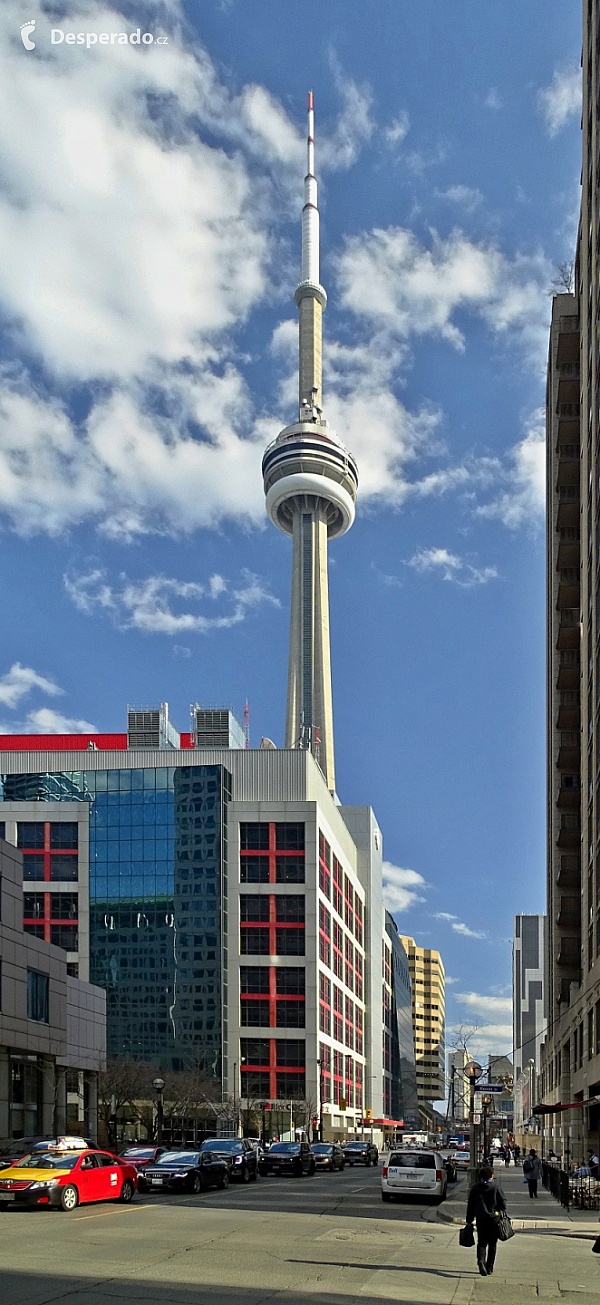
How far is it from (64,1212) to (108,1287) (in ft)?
43.0

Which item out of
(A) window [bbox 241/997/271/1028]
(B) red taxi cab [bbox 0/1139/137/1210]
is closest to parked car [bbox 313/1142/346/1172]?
(B) red taxi cab [bbox 0/1139/137/1210]

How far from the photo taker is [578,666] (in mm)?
74125

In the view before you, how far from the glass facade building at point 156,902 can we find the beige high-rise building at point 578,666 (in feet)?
119

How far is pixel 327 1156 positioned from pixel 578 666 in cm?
2976

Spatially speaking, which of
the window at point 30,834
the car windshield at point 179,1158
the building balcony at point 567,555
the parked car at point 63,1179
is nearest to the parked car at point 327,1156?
the car windshield at point 179,1158

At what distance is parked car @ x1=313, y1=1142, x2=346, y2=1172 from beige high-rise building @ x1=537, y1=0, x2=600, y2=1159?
1125 cm

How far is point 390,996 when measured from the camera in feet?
655

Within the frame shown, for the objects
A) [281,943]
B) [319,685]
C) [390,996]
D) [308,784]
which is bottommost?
[390,996]

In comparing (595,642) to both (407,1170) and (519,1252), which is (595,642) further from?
(519,1252)

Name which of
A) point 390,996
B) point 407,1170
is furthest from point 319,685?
point 407,1170

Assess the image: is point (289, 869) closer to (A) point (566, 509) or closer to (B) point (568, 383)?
(A) point (566, 509)

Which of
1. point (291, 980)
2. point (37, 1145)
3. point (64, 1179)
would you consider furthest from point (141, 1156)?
point (291, 980)

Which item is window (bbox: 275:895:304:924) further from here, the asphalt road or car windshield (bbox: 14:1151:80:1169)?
car windshield (bbox: 14:1151:80:1169)

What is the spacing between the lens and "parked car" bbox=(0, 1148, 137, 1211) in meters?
28.1
